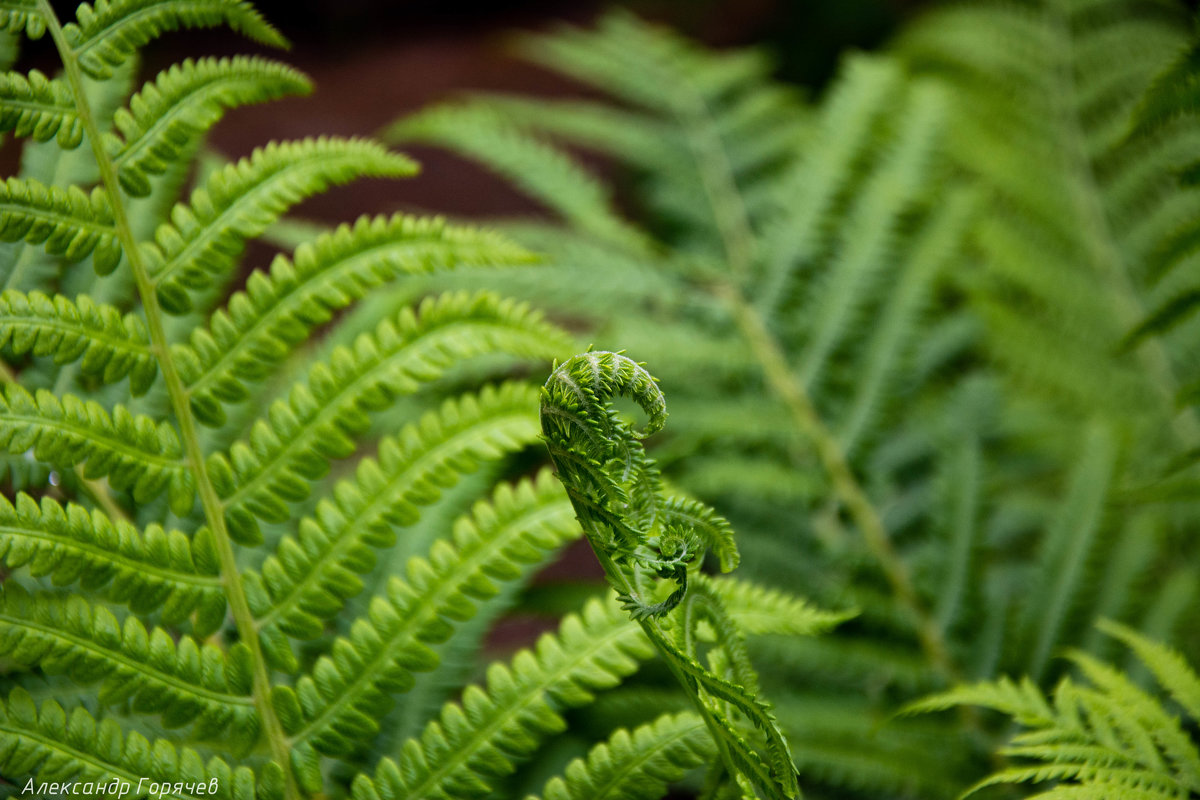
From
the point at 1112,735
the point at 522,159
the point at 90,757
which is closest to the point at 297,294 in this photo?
the point at 90,757

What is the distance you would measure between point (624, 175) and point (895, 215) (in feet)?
5.71

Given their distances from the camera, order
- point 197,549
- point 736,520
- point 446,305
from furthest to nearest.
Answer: point 736,520 → point 446,305 → point 197,549

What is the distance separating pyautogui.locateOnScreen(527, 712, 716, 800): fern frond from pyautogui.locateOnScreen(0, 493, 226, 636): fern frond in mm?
388

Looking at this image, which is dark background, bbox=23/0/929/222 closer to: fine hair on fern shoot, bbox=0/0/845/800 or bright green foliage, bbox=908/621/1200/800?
fine hair on fern shoot, bbox=0/0/845/800

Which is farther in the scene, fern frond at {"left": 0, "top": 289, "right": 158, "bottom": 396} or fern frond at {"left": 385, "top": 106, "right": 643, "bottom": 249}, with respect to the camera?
fern frond at {"left": 385, "top": 106, "right": 643, "bottom": 249}

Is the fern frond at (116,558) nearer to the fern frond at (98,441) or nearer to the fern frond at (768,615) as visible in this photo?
the fern frond at (98,441)

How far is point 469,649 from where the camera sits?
1.06 meters

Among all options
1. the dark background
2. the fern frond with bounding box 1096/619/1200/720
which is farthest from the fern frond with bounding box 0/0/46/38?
the dark background

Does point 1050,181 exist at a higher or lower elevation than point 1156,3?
lower

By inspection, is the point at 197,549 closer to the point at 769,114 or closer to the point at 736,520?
the point at 736,520

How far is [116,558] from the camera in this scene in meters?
0.77

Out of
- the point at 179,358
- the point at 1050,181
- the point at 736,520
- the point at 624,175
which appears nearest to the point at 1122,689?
the point at 736,520

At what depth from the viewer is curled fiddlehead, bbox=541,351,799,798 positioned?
61 cm

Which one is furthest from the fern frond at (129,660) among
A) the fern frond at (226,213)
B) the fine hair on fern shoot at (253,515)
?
the fern frond at (226,213)
